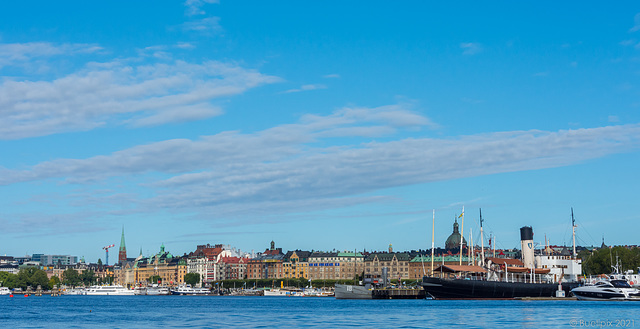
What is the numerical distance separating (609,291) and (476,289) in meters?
21.4

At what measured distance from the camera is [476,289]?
431 feet

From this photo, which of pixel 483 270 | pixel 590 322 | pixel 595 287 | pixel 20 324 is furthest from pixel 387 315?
pixel 483 270

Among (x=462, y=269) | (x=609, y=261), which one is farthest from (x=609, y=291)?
(x=609, y=261)

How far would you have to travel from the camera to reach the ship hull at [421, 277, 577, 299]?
131 meters

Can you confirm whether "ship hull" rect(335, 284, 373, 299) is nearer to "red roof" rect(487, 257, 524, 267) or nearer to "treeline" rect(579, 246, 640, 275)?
"red roof" rect(487, 257, 524, 267)

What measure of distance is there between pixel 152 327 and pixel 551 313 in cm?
4294

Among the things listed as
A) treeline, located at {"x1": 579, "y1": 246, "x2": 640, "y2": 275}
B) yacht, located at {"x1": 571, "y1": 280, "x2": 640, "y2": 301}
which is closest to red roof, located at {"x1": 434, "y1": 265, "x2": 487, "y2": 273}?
yacht, located at {"x1": 571, "y1": 280, "x2": 640, "y2": 301}

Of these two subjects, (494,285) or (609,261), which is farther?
(609,261)

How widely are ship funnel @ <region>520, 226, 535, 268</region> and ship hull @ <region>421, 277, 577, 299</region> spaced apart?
55.2ft

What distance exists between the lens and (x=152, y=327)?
232 feet

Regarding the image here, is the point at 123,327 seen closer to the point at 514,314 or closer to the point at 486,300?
the point at 514,314

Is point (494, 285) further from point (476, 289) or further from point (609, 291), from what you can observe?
point (609, 291)

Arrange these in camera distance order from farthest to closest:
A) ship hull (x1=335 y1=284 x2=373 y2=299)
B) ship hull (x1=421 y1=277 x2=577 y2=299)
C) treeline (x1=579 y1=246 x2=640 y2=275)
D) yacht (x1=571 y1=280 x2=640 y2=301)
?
treeline (x1=579 y1=246 x2=640 y2=275)
ship hull (x1=335 y1=284 x2=373 y2=299)
ship hull (x1=421 y1=277 x2=577 y2=299)
yacht (x1=571 y1=280 x2=640 y2=301)

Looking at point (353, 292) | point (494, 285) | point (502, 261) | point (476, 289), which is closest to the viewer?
point (476, 289)
